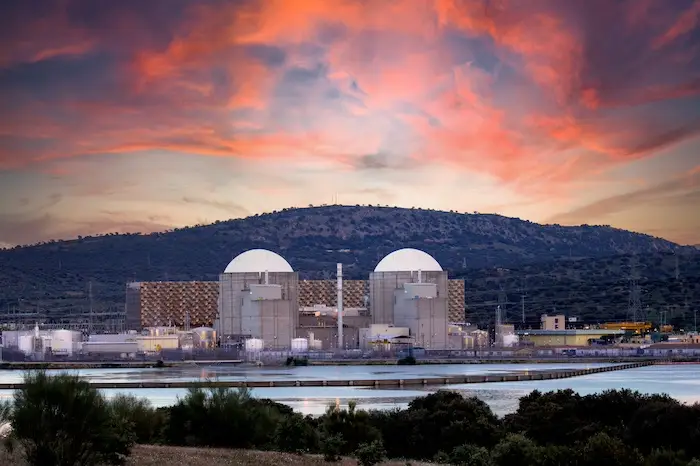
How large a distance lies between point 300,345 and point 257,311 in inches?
260

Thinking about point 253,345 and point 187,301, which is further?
point 187,301

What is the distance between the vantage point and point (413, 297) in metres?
121

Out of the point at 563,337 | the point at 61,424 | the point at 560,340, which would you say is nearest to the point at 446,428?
the point at 61,424

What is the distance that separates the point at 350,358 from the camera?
123 metres

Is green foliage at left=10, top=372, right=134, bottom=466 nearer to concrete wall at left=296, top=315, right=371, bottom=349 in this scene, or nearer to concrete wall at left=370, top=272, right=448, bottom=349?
concrete wall at left=370, top=272, right=448, bottom=349

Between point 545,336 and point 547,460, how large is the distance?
395 ft

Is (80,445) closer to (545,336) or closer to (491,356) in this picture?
(491,356)

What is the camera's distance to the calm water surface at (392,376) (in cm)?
6650

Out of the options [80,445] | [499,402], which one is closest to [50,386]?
[80,445]

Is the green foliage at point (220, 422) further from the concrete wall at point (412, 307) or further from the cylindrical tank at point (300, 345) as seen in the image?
the cylindrical tank at point (300, 345)

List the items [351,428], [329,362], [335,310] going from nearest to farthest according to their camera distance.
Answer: [351,428]
[329,362]
[335,310]

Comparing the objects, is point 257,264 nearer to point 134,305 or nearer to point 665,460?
point 134,305

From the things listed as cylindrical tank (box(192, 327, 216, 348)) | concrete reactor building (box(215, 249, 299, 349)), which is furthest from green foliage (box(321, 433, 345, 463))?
cylindrical tank (box(192, 327, 216, 348))

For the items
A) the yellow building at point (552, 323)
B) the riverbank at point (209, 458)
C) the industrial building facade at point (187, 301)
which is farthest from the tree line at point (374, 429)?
the yellow building at point (552, 323)
